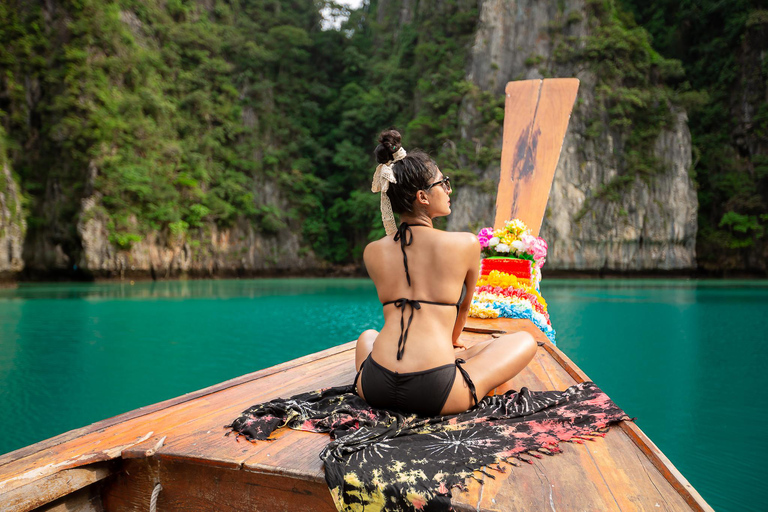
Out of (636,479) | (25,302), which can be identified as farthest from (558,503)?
(25,302)

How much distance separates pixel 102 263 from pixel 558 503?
1883cm

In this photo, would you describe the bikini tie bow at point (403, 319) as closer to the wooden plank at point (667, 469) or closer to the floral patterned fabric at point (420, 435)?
the floral patterned fabric at point (420, 435)

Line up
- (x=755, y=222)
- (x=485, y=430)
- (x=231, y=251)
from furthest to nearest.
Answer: (x=231, y=251) → (x=755, y=222) → (x=485, y=430)

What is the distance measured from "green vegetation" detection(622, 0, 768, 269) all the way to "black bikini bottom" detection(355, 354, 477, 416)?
71.3 ft

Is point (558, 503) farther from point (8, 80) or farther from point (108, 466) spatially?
point (8, 80)

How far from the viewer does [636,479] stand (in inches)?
46.7

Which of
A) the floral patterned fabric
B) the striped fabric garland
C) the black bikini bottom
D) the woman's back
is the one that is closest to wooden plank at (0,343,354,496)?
the floral patterned fabric

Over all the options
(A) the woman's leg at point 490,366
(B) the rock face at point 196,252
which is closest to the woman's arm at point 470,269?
(A) the woman's leg at point 490,366

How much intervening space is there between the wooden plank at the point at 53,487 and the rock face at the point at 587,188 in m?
17.6

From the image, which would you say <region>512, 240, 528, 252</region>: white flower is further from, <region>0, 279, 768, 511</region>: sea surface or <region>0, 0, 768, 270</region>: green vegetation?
<region>0, 0, 768, 270</region>: green vegetation

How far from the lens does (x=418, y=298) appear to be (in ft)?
5.16

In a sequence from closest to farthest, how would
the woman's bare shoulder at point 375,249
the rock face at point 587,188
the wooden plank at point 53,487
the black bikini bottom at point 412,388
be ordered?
the wooden plank at point 53,487 → the black bikini bottom at point 412,388 → the woman's bare shoulder at point 375,249 → the rock face at point 587,188

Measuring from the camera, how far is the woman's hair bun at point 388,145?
5.19 ft

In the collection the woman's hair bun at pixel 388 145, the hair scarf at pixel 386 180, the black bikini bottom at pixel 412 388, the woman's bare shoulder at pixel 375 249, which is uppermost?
the woman's hair bun at pixel 388 145
